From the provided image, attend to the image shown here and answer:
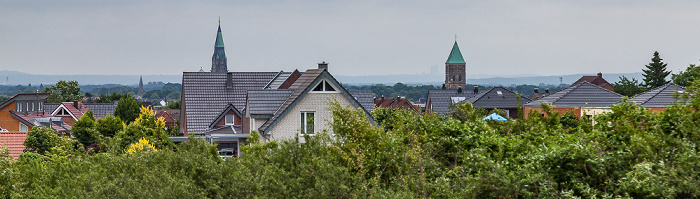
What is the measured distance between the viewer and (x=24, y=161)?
16.5 meters

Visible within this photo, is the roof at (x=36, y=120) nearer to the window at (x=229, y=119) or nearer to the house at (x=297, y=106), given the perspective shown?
the window at (x=229, y=119)

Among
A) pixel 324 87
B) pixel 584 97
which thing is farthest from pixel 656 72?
pixel 324 87

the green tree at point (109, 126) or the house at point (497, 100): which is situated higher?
the house at point (497, 100)

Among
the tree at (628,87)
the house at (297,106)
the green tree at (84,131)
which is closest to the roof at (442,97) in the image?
the tree at (628,87)

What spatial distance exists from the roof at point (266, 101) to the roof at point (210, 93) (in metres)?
11.7

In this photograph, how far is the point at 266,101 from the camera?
2903 centimetres

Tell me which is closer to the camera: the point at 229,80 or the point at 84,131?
the point at 229,80

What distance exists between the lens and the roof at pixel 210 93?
41.5 m

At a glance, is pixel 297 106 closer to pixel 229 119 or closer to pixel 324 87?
pixel 324 87

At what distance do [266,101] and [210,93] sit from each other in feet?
49.1

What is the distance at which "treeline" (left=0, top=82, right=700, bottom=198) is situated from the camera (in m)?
10.1

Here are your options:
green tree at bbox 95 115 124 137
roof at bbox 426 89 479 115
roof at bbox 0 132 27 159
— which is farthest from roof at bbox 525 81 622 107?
roof at bbox 426 89 479 115

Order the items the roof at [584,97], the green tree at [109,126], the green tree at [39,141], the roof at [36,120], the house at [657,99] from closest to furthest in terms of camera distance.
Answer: the green tree at [39,141] < the house at [657,99] < the green tree at [109,126] < the roof at [584,97] < the roof at [36,120]

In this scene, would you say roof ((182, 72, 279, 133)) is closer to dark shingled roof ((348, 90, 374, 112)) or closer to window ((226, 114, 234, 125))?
window ((226, 114, 234, 125))
